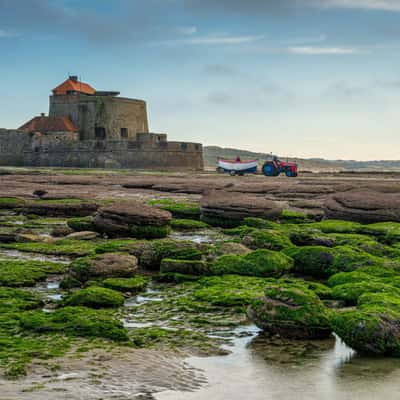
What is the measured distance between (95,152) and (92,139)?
357cm

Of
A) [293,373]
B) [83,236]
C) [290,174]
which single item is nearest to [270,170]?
[290,174]

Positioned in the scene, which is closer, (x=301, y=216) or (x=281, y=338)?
(x=281, y=338)

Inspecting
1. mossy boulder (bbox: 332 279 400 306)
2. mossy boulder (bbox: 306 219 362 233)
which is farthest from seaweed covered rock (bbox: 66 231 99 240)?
mossy boulder (bbox: 332 279 400 306)

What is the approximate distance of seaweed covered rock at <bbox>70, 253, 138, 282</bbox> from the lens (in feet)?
26.5

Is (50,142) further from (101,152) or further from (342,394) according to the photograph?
(342,394)

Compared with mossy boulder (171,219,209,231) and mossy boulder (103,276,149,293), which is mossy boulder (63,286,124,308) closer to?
mossy boulder (103,276,149,293)

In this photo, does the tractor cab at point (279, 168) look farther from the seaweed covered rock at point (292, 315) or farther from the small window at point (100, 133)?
the seaweed covered rock at point (292, 315)

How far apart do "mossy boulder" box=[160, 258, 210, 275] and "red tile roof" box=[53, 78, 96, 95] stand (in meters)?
43.9

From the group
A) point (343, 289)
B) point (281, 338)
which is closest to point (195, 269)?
point (343, 289)

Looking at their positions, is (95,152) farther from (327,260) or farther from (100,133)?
(327,260)

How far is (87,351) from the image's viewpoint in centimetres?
532

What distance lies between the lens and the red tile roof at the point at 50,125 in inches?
1864

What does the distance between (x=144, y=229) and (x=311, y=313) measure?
6.24m

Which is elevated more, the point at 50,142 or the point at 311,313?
the point at 50,142
